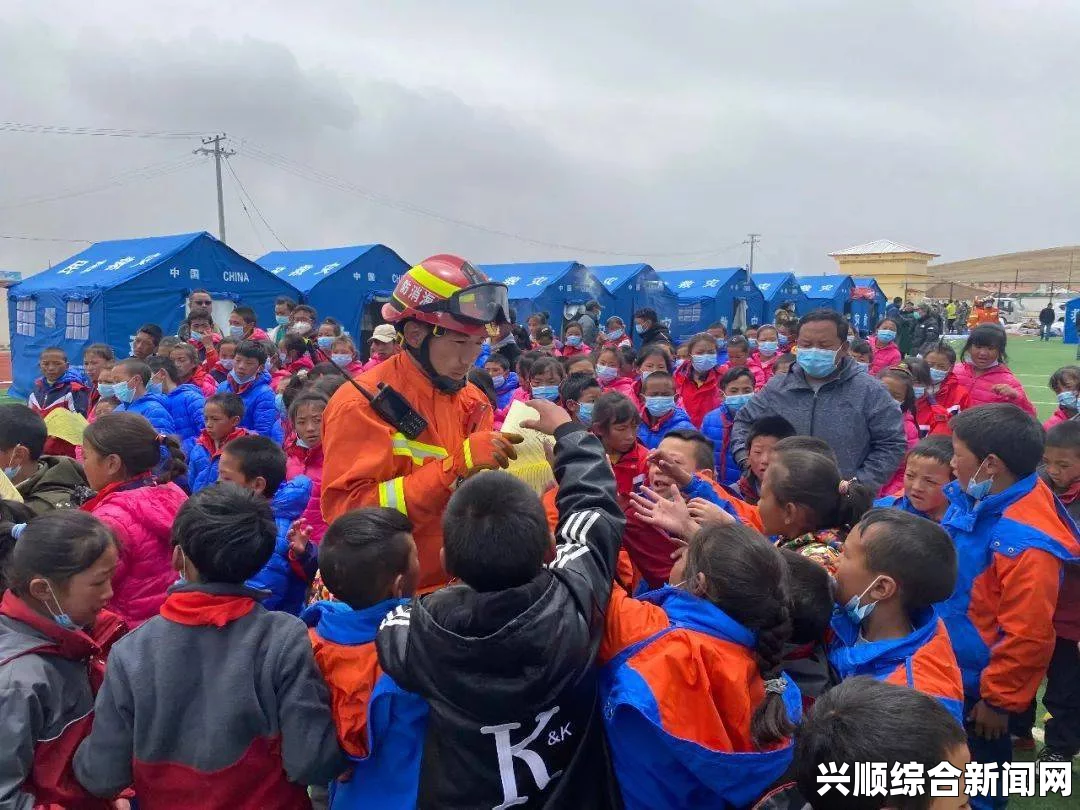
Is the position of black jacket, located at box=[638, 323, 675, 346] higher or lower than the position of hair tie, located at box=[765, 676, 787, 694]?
higher

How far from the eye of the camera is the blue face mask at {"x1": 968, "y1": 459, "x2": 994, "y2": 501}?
3.00 meters

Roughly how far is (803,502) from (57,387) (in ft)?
21.8

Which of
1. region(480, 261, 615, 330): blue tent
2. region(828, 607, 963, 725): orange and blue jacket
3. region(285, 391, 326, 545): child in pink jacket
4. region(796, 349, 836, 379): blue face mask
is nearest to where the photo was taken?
region(828, 607, 963, 725): orange and blue jacket

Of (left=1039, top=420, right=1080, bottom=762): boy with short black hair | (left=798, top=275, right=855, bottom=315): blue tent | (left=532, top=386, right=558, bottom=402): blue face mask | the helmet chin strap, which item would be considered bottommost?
(left=1039, top=420, right=1080, bottom=762): boy with short black hair

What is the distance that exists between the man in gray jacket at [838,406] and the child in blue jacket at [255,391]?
4.03 meters

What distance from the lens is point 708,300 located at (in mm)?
24219

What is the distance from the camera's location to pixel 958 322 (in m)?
34.1

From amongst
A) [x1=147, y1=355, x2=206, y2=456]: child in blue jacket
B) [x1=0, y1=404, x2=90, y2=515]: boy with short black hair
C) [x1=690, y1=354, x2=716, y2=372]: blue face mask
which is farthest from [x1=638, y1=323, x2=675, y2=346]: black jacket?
[x1=0, y1=404, x2=90, y2=515]: boy with short black hair

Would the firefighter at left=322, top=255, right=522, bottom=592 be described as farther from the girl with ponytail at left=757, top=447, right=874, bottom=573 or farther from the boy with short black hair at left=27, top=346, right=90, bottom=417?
the boy with short black hair at left=27, top=346, right=90, bottom=417

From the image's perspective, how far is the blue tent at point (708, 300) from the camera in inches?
954

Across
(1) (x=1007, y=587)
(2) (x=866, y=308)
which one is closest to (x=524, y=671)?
(1) (x=1007, y=587)

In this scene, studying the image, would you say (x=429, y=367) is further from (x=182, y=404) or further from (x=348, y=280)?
(x=348, y=280)

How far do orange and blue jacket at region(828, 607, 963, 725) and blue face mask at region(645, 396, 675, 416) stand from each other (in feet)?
10.1

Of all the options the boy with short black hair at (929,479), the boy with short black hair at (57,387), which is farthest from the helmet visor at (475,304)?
the boy with short black hair at (57,387)
